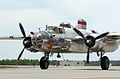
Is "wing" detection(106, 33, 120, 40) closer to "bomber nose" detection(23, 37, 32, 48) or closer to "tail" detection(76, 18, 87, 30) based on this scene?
"tail" detection(76, 18, 87, 30)

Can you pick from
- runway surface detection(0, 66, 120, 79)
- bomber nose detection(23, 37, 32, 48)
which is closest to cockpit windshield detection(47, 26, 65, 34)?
bomber nose detection(23, 37, 32, 48)

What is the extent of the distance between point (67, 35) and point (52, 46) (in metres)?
2.52

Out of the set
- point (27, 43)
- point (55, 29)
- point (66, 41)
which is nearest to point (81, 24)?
point (66, 41)

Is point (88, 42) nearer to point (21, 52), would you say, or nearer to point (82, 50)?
point (82, 50)

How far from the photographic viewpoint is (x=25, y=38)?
112 feet

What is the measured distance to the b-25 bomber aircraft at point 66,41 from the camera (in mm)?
33562

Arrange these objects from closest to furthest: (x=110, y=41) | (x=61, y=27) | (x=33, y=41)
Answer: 1. (x=33, y=41)
2. (x=61, y=27)
3. (x=110, y=41)

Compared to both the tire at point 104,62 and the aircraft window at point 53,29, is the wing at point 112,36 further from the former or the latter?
the aircraft window at point 53,29

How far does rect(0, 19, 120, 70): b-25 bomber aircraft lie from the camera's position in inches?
1321

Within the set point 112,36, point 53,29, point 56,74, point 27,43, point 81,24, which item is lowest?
point 56,74

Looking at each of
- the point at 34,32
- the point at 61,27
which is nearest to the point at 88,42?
the point at 61,27

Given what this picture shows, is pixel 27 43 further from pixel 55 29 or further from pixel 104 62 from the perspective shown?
pixel 104 62

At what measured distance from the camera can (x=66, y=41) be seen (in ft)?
117

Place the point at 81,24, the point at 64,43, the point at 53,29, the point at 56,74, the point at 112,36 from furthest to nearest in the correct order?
the point at 81,24 → the point at 64,43 → the point at 112,36 → the point at 53,29 → the point at 56,74
